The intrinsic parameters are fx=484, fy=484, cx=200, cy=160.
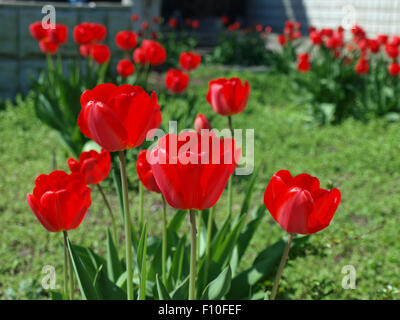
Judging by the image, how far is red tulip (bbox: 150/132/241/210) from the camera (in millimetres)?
882

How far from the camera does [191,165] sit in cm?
88

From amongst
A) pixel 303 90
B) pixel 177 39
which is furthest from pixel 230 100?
pixel 177 39

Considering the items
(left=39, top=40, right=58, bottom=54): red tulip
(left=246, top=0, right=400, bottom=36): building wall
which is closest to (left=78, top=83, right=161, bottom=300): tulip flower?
(left=39, top=40, right=58, bottom=54): red tulip

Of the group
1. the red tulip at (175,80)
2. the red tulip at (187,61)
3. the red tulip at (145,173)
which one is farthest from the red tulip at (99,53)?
the red tulip at (145,173)

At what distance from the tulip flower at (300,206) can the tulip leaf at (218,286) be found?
9.9 inches

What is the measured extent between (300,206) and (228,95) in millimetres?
725

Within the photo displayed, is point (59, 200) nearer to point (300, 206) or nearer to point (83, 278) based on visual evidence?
point (83, 278)

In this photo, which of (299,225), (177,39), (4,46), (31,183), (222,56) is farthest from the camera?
Result: (177,39)

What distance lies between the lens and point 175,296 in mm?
1278

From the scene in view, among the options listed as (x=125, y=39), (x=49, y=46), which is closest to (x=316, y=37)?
(x=125, y=39)

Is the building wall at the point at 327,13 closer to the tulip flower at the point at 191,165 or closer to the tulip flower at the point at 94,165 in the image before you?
the tulip flower at the point at 94,165

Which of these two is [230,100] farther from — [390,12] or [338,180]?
[390,12]

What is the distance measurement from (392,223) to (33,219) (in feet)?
7.70

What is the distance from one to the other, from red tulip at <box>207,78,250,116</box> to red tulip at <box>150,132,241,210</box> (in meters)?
0.75
